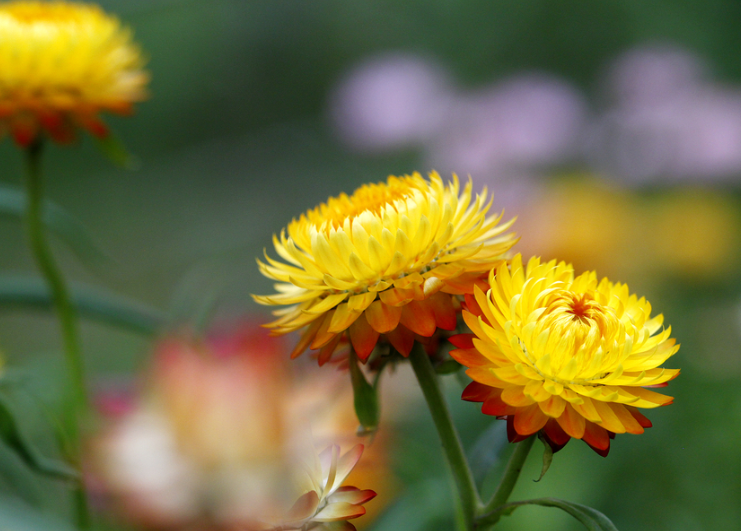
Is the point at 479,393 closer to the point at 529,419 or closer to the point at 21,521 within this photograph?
the point at 529,419

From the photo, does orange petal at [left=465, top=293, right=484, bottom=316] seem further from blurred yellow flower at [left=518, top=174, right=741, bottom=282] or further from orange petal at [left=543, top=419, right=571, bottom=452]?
blurred yellow flower at [left=518, top=174, right=741, bottom=282]

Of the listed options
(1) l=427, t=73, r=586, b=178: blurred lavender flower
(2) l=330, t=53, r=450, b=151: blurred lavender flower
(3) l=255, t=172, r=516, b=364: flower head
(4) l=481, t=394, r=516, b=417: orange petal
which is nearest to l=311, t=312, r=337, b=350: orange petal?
(3) l=255, t=172, r=516, b=364: flower head

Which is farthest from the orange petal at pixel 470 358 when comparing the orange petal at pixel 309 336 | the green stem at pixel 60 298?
the green stem at pixel 60 298

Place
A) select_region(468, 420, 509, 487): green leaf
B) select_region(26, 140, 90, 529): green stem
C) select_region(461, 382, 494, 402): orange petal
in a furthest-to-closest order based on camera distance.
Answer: select_region(26, 140, 90, 529): green stem, select_region(468, 420, 509, 487): green leaf, select_region(461, 382, 494, 402): orange petal

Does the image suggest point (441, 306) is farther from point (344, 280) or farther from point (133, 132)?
point (133, 132)

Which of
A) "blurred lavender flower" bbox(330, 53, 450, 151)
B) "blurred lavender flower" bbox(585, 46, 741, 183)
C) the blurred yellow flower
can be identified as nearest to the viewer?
the blurred yellow flower

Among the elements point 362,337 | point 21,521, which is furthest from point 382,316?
point 21,521

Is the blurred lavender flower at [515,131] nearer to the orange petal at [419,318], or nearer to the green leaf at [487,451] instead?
the green leaf at [487,451]
